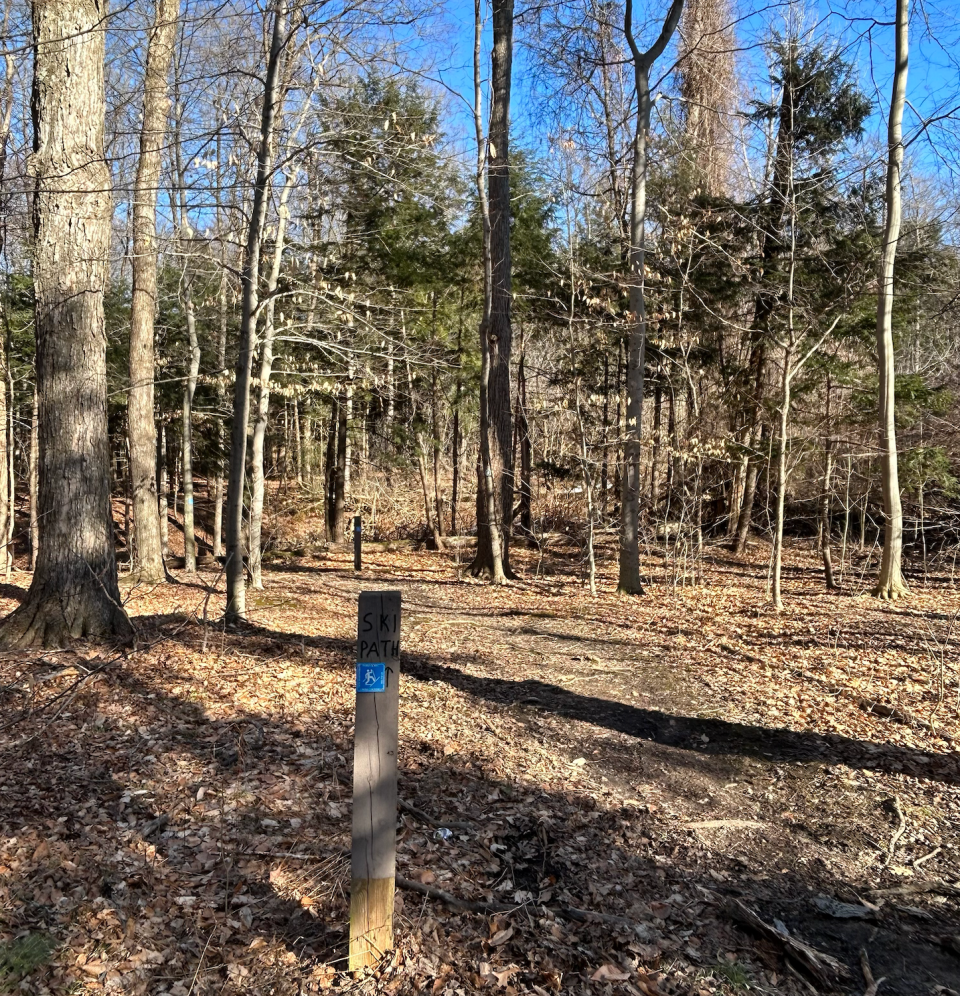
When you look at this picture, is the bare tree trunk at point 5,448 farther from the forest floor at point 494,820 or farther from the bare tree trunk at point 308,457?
the bare tree trunk at point 308,457

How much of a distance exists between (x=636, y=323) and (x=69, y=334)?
867 cm

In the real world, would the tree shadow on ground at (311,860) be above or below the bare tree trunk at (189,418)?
below

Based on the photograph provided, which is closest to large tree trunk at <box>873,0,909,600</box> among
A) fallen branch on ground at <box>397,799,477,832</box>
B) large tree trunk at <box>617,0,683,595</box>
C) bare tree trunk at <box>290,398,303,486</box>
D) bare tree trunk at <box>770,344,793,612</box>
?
bare tree trunk at <box>770,344,793,612</box>

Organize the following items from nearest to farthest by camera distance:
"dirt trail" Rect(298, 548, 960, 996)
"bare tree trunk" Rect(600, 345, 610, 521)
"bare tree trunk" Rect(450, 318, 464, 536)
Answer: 1. "dirt trail" Rect(298, 548, 960, 996)
2. "bare tree trunk" Rect(600, 345, 610, 521)
3. "bare tree trunk" Rect(450, 318, 464, 536)

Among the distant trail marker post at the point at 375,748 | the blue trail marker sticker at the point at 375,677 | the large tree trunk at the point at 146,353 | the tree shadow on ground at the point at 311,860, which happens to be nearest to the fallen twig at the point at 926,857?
the tree shadow on ground at the point at 311,860

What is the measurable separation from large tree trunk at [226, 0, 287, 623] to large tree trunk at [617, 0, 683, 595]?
657cm

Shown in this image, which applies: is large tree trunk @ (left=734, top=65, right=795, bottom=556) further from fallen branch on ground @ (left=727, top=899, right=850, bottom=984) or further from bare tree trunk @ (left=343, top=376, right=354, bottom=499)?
fallen branch on ground @ (left=727, top=899, right=850, bottom=984)

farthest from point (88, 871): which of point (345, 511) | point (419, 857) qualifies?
point (345, 511)

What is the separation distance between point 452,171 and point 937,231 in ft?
30.1

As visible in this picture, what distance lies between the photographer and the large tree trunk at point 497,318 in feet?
45.0

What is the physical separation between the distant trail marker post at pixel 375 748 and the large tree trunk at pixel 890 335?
36.0 feet

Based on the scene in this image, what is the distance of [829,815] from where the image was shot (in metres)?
4.49

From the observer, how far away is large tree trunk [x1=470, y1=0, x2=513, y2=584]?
45.0 ft

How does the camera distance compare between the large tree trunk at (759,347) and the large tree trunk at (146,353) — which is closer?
the large tree trunk at (146,353)
